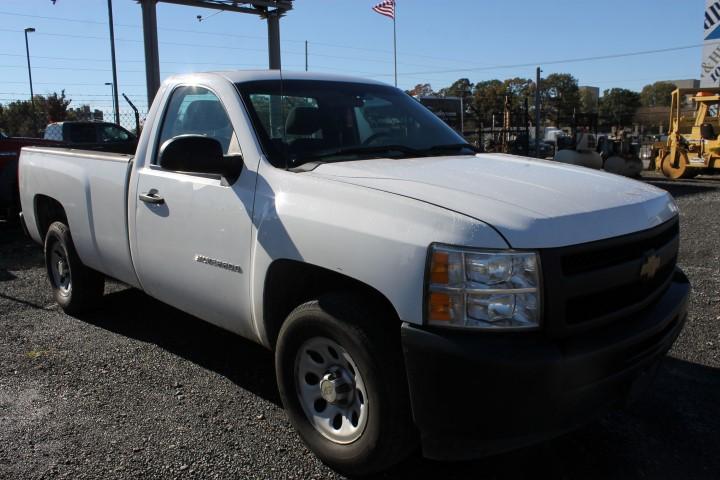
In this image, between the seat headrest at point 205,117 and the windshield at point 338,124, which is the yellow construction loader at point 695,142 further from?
the seat headrest at point 205,117

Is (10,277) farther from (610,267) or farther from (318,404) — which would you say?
(610,267)

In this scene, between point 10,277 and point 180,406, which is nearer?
point 180,406

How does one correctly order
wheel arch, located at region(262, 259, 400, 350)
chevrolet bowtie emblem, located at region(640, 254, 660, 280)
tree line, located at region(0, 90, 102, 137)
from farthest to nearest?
Result: tree line, located at region(0, 90, 102, 137) < wheel arch, located at region(262, 259, 400, 350) < chevrolet bowtie emblem, located at region(640, 254, 660, 280)

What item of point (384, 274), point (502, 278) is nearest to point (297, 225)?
point (384, 274)

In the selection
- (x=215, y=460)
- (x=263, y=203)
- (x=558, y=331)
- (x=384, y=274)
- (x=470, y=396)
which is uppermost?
(x=263, y=203)

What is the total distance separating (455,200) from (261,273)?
3.60ft

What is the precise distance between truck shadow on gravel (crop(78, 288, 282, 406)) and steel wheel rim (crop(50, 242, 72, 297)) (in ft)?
1.10

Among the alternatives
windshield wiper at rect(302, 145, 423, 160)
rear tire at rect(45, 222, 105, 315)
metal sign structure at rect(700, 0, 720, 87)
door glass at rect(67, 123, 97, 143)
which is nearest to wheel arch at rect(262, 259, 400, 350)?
windshield wiper at rect(302, 145, 423, 160)

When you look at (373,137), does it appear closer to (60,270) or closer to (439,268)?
(439,268)

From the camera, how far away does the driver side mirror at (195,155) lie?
10.5 ft

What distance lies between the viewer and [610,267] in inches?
100

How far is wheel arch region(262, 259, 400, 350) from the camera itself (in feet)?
9.65

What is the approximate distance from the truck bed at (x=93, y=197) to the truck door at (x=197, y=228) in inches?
9.8

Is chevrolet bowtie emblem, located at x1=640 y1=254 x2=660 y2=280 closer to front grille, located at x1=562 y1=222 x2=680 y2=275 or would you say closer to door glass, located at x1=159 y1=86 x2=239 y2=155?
front grille, located at x1=562 y1=222 x2=680 y2=275
